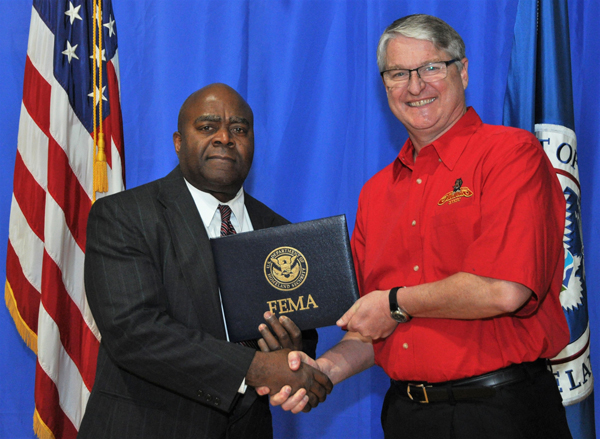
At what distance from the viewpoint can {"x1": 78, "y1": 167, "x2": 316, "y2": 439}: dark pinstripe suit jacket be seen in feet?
6.40

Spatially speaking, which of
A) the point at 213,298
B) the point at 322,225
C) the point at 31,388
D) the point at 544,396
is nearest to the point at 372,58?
the point at 322,225

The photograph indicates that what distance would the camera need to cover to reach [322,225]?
2.00m

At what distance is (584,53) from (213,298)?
2.80m

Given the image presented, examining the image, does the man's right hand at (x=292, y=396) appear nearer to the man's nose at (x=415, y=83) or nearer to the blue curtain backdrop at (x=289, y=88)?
the man's nose at (x=415, y=83)

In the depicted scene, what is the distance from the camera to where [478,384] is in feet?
5.66

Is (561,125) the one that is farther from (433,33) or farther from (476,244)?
(476,244)

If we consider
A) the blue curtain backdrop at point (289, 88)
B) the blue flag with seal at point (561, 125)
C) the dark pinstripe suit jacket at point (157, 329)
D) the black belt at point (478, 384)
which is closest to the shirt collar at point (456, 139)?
the black belt at point (478, 384)

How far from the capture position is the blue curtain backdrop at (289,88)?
3.37m

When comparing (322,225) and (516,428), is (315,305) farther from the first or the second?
(516,428)

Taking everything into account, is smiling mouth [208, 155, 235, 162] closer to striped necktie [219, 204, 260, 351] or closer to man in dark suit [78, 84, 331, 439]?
man in dark suit [78, 84, 331, 439]

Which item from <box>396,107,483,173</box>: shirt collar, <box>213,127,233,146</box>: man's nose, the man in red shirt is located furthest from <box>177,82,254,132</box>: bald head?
<box>396,107,483,173</box>: shirt collar

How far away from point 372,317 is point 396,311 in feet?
0.32

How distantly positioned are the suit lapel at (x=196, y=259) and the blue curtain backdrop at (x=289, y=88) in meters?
1.26

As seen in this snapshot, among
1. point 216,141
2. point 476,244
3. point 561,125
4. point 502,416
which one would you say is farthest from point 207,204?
point 561,125
